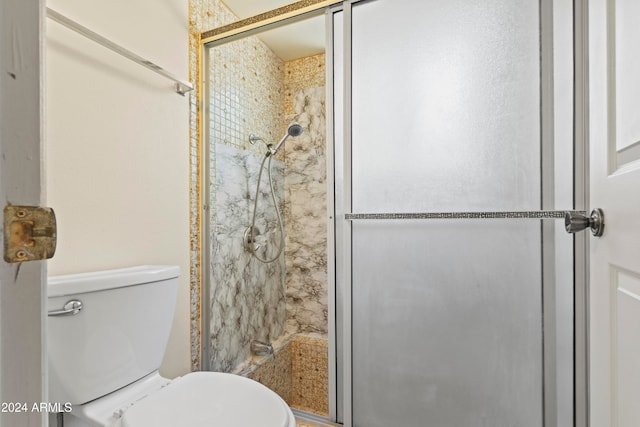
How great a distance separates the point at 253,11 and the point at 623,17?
1.68 m

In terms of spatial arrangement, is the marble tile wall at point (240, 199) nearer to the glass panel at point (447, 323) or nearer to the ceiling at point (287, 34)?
the ceiling at point (287, 34)

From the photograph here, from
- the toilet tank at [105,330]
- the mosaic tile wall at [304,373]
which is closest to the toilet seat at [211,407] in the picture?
the toilet tank at [105,330]

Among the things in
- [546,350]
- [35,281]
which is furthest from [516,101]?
[35,281]

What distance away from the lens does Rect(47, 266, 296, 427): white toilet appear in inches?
33.6

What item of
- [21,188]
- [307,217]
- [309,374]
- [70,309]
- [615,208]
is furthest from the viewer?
[307,217]

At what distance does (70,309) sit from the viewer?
87 centimetres

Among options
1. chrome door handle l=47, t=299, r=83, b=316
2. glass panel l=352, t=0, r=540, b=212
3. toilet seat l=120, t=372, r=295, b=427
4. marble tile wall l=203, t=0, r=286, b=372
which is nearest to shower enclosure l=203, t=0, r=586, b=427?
glass panel l=352, t=0, r=540, b=212

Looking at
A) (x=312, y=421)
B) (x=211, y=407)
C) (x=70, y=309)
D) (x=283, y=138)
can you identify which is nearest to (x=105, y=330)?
(x=70, y=309)

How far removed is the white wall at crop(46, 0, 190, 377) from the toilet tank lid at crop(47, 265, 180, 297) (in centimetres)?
8

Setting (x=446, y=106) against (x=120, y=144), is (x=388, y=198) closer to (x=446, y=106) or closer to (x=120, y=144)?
(x=446, y=106)

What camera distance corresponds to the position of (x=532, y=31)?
3.20ft

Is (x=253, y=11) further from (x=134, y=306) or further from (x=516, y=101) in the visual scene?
(x=134, y=306)

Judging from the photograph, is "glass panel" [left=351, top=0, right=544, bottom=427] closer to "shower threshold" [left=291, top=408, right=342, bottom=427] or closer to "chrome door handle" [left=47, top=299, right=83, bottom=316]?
"shower threshold" [left=291, top=408, right=342, bottom=427]

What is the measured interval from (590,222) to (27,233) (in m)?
0.88
